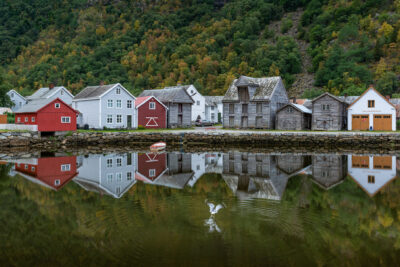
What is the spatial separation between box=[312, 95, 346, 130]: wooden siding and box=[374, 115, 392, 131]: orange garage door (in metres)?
3.93

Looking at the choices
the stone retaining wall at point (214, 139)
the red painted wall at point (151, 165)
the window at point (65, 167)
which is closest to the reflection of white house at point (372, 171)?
the stone retaining wall at point (214, 139)

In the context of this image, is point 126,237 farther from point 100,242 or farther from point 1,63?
point 1,63

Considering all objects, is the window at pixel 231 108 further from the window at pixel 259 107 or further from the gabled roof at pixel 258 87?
the window at pixel 259 107

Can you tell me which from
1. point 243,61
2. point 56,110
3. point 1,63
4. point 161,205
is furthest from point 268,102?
point 1,63

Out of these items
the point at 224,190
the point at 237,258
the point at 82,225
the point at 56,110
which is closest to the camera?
the point at 237,258

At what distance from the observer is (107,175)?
18.7 m

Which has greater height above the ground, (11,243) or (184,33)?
(184,33)

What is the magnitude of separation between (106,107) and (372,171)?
3276 cm

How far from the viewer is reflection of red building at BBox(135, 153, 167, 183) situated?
1812 cm

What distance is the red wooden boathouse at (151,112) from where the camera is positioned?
1859 inches

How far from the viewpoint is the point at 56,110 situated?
3778 cm

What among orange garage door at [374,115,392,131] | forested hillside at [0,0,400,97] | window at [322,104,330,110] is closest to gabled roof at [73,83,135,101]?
window at [322,104,330,110]

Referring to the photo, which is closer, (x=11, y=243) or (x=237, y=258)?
(x=237, y=258)

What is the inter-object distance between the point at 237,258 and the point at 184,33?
148486mm
